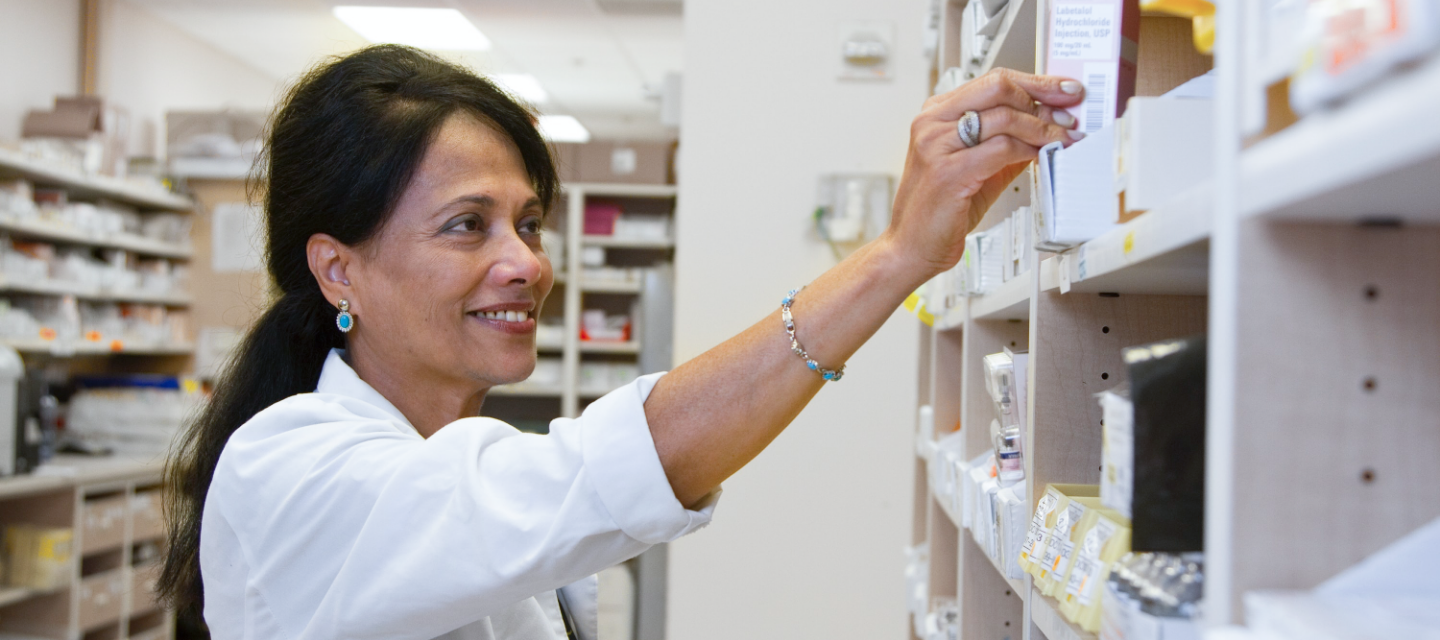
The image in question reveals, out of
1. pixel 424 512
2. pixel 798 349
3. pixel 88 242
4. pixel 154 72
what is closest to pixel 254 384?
pixel 424 512

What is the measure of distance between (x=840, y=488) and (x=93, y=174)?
158 inches

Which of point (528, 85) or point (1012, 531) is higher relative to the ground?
point (528, 85)

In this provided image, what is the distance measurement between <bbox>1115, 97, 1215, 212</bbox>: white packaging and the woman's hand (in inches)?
8.1

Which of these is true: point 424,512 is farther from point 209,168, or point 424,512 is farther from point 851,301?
point 209,168

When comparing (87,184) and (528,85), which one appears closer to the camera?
(87,184)

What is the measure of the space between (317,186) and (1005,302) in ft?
2.91

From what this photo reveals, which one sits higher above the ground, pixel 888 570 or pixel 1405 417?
pixel 1405 417

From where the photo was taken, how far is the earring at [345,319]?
4.58 feet

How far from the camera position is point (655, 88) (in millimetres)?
8406

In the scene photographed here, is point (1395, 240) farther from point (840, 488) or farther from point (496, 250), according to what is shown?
point (840, 488)

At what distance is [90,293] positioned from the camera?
5176mm

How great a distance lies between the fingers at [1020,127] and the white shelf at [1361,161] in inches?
15.1

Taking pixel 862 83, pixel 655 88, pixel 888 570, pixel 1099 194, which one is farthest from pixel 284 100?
pixel 655 88

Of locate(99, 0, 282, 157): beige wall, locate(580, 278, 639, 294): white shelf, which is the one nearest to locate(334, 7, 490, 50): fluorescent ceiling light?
locate(99, 0, 282, 157): beige wall
